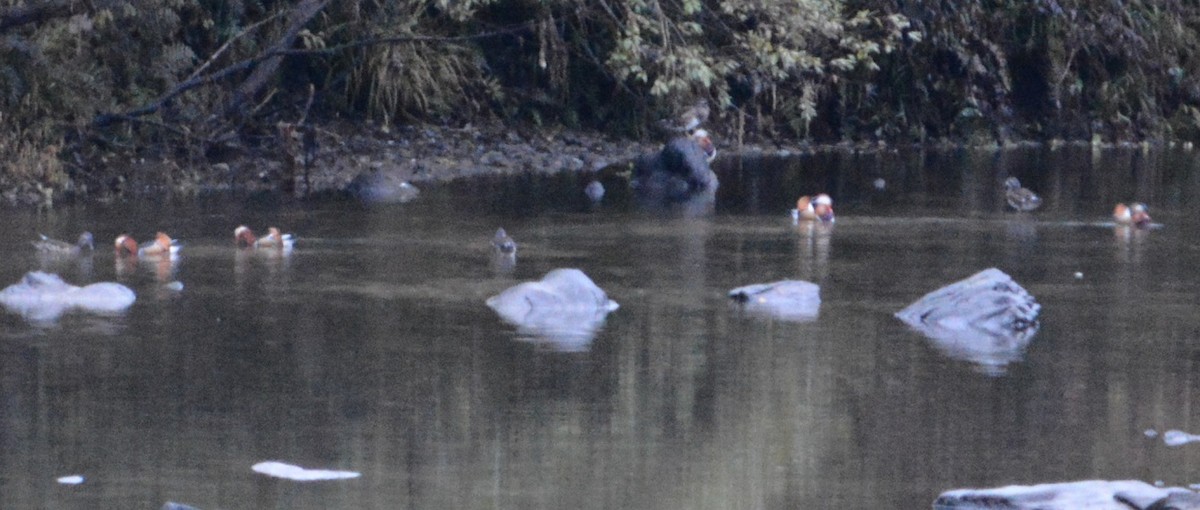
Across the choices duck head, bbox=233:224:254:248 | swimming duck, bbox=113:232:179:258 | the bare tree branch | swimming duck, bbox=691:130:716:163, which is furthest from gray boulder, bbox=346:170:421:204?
swimming duck, bbox=113:232:179:258

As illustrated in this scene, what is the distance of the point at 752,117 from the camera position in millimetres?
23203

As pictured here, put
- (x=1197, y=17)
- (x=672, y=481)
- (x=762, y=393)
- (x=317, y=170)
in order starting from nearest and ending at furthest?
(x=672, y=481) → (x=762, y=393) → (x=317, y=170) → (x=1197, y=17)

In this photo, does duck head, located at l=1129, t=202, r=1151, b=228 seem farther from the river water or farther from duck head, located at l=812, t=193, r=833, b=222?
duck head, located at l=812, t=193, r=833, b=222

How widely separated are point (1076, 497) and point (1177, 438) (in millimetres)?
1171

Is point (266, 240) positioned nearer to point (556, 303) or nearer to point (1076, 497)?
point (556, 303)

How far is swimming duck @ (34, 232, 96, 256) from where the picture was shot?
35.7 feet

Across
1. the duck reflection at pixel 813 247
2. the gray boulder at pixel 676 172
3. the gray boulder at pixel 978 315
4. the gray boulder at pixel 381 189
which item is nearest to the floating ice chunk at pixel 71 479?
the gray boulder at pixel 978 315

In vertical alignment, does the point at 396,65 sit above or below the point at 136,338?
above

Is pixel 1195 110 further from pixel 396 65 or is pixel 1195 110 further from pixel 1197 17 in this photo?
pixel 396 65

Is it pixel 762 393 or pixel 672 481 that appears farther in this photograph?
pixel 762 393

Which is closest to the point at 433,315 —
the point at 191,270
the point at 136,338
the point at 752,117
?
the point at 136,338

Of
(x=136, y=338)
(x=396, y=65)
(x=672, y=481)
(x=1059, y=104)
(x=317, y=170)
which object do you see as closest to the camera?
(x=672, y=481)

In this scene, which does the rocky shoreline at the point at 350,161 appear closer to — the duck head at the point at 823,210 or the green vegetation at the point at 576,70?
the green vegetation at the point at 576,70

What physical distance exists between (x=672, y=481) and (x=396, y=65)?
13.8 meters
